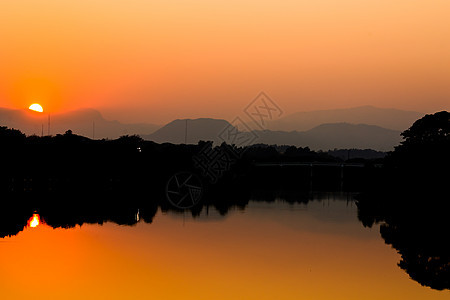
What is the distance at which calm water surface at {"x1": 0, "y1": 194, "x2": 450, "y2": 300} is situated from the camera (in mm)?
22328

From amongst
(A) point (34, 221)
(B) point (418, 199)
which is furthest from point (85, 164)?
(B) point (418, 199)

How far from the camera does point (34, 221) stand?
4169 centimetres

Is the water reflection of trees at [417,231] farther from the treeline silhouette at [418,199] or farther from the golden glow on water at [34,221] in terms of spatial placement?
the golden glow on water at [34,221]

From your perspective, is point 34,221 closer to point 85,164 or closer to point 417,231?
point 417,231

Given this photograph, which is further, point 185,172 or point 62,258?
point 185,172

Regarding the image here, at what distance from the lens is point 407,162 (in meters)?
43.0

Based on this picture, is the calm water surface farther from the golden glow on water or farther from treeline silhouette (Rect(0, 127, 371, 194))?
treeline silhouette (Rect(0, 127, 371, 194))

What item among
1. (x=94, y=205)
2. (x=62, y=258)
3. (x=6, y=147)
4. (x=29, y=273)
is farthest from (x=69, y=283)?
(x=6, y=147)

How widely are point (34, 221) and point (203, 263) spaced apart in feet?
60.9

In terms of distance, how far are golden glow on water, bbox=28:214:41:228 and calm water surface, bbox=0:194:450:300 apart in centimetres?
14

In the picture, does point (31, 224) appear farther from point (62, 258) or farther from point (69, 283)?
point (69, 283)

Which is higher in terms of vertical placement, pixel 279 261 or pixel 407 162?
pixel 407 162

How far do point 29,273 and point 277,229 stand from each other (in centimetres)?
2058

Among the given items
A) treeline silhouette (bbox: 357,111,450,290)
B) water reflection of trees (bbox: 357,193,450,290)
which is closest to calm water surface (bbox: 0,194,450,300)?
water reflection of trees (bbox: 357,193,450,290)
